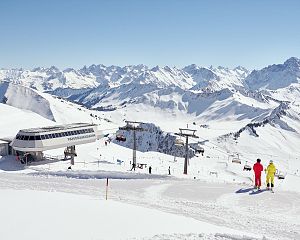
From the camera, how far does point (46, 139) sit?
162ft

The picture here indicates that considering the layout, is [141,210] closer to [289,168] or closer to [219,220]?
[219,220]

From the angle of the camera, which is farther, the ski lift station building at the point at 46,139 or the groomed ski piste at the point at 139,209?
the ski lift station building at the point at 46,139

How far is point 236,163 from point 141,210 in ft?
A: 285

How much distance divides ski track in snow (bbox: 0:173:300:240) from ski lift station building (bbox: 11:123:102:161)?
15.5 meters

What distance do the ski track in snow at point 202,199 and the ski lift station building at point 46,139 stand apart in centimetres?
1554

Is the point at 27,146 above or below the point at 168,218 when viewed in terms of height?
above

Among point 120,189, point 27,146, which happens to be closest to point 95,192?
point 120,189

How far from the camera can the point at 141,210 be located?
62.8 ft

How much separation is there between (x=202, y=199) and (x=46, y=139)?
2972 cm

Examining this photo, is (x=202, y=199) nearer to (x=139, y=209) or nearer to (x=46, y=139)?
(x=139, y=209)

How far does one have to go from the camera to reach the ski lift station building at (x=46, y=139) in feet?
156

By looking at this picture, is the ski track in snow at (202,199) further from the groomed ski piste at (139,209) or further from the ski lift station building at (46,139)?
the ski lift station building at (46,139)

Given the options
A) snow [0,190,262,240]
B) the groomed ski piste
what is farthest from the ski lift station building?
snow [0,190,262,240]

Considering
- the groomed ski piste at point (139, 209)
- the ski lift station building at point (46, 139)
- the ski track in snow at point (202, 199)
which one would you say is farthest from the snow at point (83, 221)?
the ski lift station building at point (46, 139)
